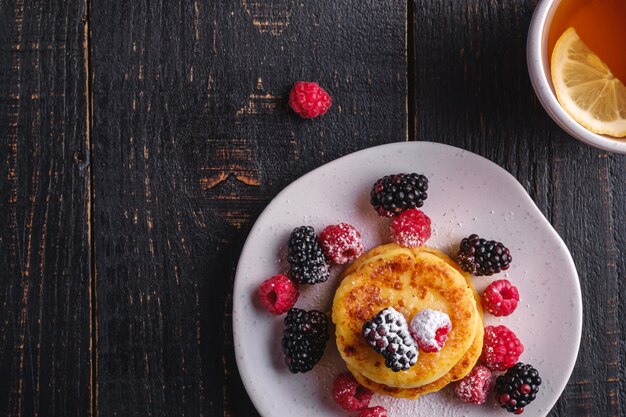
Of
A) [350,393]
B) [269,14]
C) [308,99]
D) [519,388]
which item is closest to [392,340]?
[350,393]

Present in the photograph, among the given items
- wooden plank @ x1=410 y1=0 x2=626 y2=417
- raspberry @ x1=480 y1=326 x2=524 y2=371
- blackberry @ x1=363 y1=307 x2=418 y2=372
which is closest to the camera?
blackberry @ x1=363 y1=307 x2=418 y2=372

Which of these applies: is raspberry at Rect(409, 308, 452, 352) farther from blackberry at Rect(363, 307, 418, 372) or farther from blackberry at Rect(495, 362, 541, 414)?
blackberry at Rect(495, 362, 541, 414)

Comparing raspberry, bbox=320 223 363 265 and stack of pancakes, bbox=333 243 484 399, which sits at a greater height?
raspberry, bbox=320 223 363 265

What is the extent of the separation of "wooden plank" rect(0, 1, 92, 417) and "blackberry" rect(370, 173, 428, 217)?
604 mm

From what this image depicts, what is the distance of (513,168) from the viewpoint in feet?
4.56

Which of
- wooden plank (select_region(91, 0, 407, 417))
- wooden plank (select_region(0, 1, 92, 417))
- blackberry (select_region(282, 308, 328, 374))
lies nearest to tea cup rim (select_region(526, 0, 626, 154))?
wooden plank (select_region(91, 0, 407, 417))

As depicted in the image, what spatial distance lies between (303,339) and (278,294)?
0.10 m

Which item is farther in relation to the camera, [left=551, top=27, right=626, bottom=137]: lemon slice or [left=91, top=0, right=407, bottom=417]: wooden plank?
[left=91, top=0, right=407, bottom=417]: wooden plank

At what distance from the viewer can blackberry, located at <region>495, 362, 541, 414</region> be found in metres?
1.26

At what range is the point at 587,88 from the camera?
1.26m

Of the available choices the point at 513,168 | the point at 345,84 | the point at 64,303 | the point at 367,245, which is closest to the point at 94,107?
the point at 64,303

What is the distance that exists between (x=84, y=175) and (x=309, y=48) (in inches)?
20.9

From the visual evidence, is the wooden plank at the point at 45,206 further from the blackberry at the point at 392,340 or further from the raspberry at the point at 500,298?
the raspberry at the point at 500,298

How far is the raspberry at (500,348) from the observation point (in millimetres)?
1285
